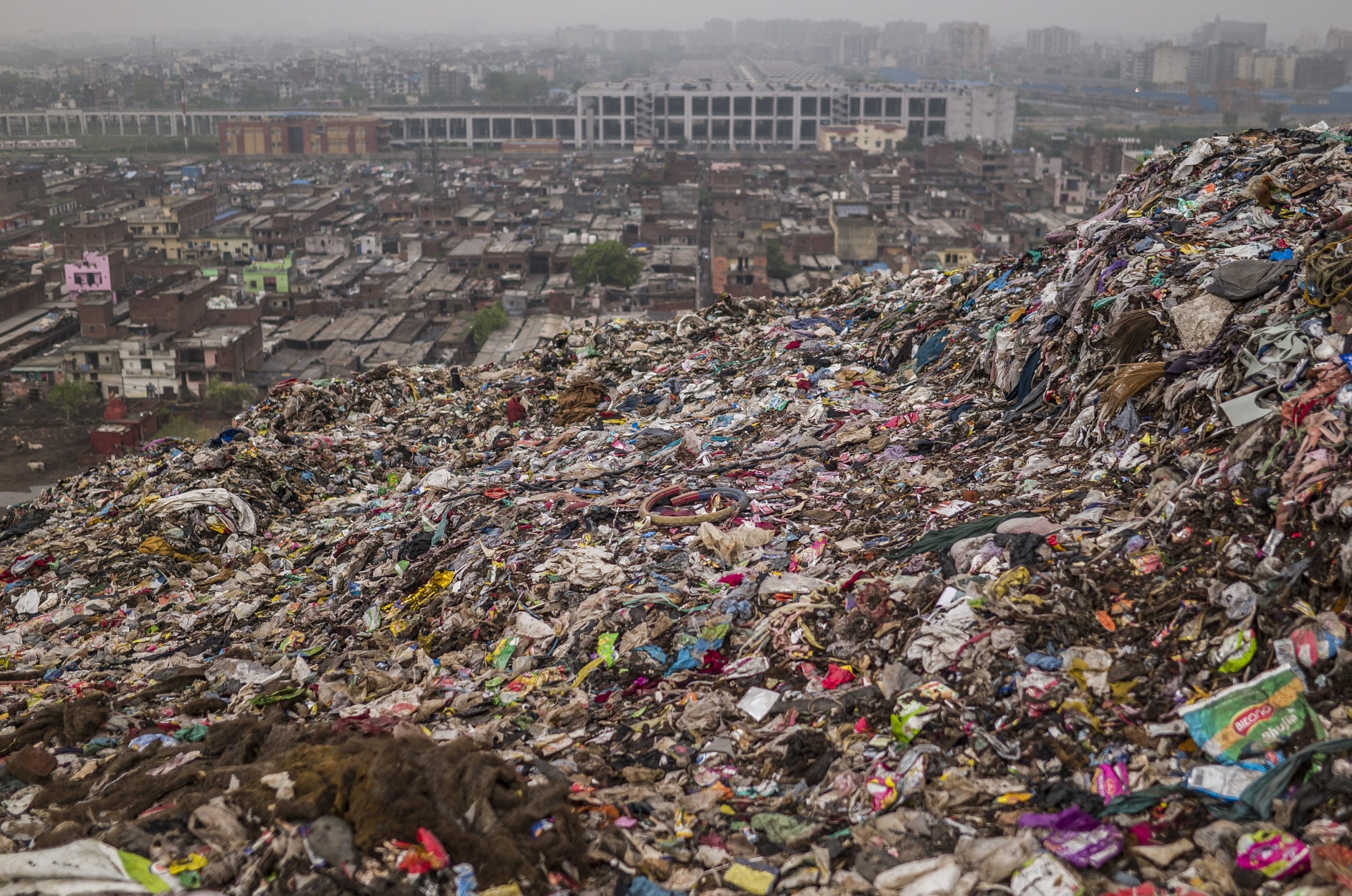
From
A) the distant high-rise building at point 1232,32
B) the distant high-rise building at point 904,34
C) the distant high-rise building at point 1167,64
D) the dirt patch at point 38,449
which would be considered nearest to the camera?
the dirt patch at point 38,449

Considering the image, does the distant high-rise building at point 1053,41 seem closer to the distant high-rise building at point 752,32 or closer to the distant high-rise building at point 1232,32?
the distant high-rise building at point 1232,32

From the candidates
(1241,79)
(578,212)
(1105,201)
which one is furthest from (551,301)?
(1241,79)

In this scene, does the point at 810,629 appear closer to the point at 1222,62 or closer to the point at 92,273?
the point at 92,273

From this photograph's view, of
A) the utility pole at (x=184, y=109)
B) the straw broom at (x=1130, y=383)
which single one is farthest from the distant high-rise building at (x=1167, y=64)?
the straw broom at (x=1130, y=383)

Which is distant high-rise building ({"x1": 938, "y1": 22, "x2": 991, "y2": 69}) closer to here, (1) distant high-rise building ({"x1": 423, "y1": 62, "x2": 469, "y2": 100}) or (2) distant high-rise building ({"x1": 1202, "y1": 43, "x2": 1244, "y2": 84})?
(2) distant high-rise building ({"x1": 1202, "y1": 43, "x2": 1244, "y2": 84})

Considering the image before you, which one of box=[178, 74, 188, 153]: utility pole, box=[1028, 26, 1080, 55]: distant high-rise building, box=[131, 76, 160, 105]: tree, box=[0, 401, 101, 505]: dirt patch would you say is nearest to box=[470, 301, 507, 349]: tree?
box=[0, 401, 101, 505]: dirt patch

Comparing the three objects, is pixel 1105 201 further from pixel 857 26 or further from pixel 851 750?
pixel 857 26
